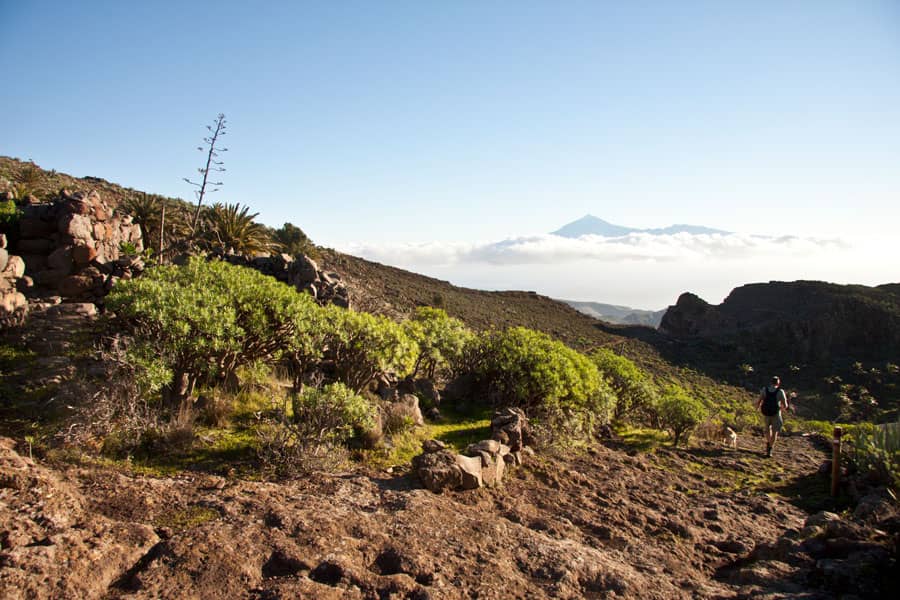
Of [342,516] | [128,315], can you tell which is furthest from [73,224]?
[342,516]

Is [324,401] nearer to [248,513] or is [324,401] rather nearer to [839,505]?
[248,513]

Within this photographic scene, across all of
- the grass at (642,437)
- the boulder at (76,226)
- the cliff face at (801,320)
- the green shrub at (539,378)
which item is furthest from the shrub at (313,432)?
the cliff face at (801,320)

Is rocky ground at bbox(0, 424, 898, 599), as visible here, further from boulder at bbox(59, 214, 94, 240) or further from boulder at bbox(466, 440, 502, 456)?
boulder at bbox(59, 214, 94, 240)

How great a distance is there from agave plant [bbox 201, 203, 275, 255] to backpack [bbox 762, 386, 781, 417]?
1669cm

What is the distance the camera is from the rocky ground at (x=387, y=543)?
371 cm

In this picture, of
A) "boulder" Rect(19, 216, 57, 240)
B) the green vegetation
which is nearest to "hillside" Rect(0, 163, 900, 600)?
"boulder" Rect(19, 216, 57, 240)

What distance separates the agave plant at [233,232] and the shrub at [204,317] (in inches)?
360

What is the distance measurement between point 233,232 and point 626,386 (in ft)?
47.4

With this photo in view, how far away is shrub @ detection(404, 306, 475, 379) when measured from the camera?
10.9 metres

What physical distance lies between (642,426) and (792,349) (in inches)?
1406

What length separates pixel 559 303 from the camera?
56.8 metres

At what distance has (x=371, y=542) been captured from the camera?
4.52 meters

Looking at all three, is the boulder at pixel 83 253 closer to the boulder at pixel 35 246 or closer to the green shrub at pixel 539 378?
the boulder at pixel 35 246

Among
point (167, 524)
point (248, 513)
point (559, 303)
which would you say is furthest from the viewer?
point (559, 303)
